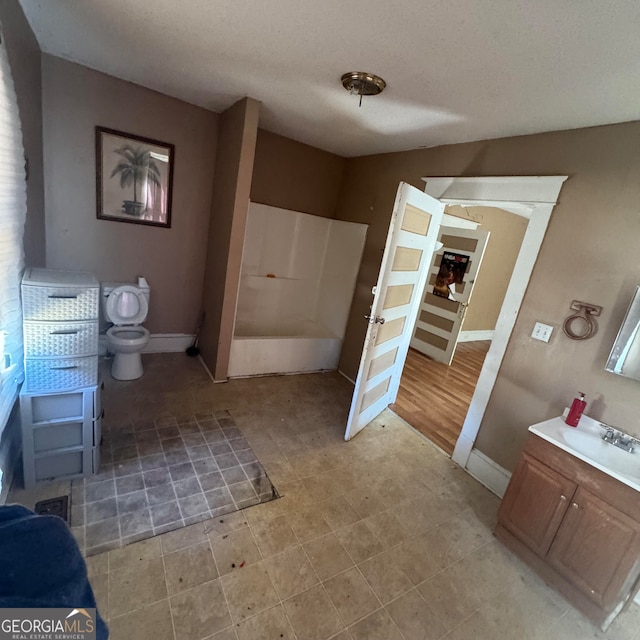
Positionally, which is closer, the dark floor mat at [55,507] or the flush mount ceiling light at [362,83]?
the dark floor mat at [55,507]

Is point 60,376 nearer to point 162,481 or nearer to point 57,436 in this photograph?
point 57,436

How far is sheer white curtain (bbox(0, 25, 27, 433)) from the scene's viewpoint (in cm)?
142

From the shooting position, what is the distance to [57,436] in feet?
5.96

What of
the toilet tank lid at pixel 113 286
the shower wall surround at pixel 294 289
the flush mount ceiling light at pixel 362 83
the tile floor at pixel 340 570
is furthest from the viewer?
the shower wall surround at pixel 294 289

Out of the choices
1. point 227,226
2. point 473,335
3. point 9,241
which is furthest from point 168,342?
point 473,335

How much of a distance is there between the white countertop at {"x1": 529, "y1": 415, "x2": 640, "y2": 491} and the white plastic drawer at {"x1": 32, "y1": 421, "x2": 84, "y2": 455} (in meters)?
2.45

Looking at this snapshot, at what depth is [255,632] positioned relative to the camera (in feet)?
4.42

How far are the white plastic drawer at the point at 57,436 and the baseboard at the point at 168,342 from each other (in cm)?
157

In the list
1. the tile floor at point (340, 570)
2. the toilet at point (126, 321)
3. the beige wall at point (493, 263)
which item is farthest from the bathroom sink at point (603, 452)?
the beige wall at point (493, 263)

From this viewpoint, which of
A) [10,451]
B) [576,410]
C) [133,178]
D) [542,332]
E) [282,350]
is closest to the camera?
[10,451]

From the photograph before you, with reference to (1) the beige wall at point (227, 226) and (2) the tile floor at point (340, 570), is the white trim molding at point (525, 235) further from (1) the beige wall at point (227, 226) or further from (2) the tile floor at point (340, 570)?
(1) the beige wall at point (227, 226)

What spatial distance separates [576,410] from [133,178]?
363 centimetres

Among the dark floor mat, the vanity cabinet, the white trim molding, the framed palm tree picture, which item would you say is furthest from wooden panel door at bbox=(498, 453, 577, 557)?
the framed palm tree picture

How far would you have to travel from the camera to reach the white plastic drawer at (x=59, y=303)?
1.63m
